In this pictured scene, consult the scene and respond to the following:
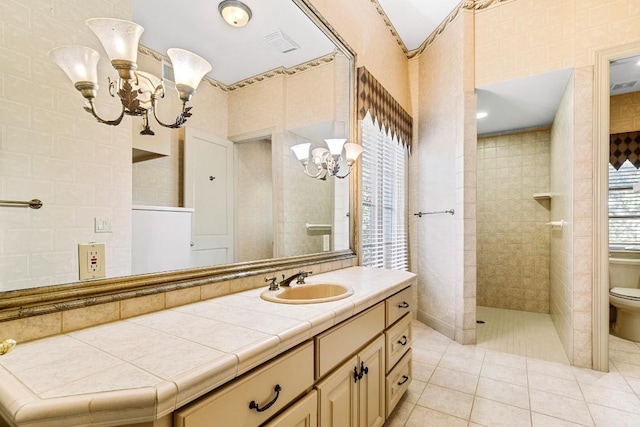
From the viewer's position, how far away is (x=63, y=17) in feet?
3.01

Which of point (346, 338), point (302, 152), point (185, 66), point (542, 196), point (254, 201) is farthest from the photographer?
point (542, 196)

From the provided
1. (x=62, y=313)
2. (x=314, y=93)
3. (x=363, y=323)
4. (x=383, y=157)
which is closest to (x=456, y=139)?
(x=383, y=157)

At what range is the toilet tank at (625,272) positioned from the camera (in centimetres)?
294

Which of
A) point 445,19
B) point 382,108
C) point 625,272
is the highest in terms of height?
point 445,19

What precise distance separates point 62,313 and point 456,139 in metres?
2.85

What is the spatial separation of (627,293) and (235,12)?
12.4 feet

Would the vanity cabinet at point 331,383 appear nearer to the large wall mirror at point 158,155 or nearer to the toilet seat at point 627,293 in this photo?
the large wall mirror at point 158,155

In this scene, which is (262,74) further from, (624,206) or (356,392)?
(624,206)

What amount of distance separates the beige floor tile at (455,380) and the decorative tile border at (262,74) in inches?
86.3

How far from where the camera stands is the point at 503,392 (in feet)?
6.39

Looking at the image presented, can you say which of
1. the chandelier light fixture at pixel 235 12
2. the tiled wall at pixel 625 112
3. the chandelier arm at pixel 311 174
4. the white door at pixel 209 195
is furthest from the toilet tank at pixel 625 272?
the chandelier light fixture at pixel 235 12

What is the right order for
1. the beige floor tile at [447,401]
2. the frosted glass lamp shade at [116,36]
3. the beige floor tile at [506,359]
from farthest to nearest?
the beige floor tile at [506,359]
the beige floor tile at [447,401]
the frosted glass lamp shade at [116,36]

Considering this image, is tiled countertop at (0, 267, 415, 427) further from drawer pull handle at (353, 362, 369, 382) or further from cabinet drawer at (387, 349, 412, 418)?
cabinet drawer at (387, 349, 412, 418)

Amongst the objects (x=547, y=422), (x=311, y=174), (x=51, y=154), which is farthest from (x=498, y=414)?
(x=51, y=154)
